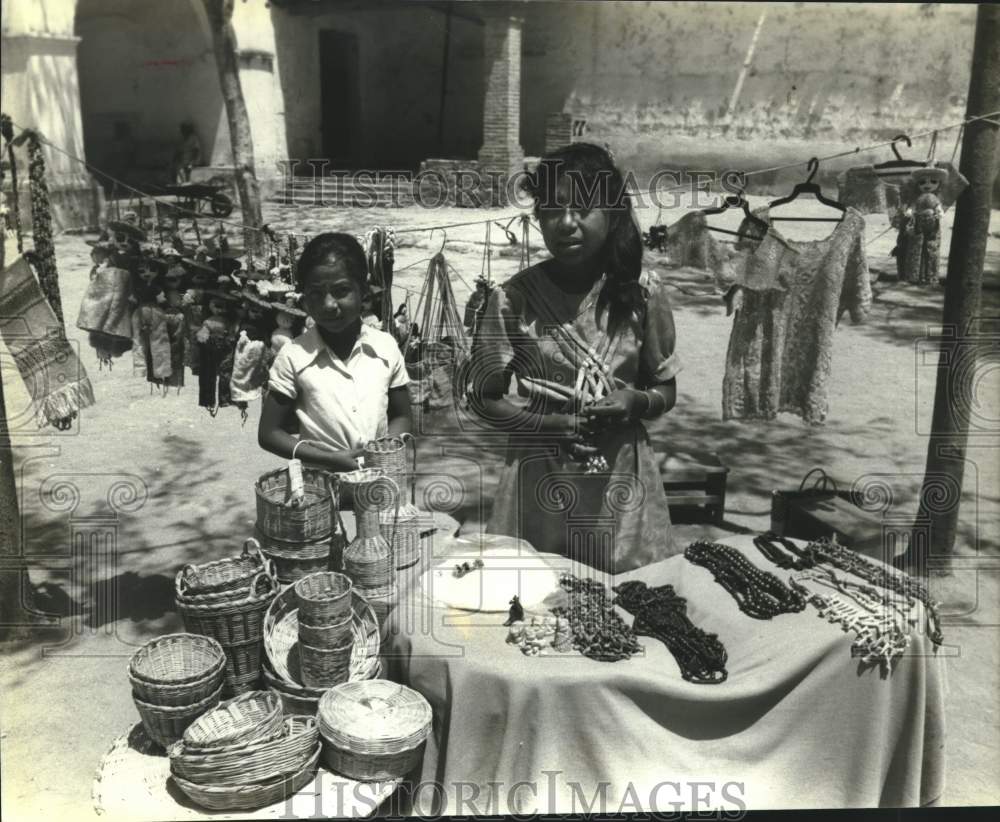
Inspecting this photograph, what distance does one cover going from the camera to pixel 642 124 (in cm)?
621

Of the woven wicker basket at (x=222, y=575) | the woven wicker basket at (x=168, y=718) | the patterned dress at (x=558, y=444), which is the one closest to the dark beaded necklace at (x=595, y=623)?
the patterned dress at (x=558, y=444)

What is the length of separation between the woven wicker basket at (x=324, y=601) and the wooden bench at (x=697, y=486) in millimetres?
2612

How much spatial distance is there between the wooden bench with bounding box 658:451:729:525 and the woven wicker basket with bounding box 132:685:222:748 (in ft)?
9.95

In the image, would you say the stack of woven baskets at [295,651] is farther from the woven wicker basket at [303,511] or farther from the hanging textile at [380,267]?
the hanging textile at [380,267]

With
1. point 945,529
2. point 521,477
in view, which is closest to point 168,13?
point 521,477

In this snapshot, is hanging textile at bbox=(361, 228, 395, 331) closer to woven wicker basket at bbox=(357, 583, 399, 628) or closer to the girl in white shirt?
the girl in white shirt

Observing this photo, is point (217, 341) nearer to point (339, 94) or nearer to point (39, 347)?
point (39, 347)

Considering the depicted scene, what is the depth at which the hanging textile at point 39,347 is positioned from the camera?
143 inches

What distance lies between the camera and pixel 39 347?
3705 millimetres

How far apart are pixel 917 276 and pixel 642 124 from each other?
2.37 meters

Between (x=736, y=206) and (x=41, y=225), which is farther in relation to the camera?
(x=736, y=206)

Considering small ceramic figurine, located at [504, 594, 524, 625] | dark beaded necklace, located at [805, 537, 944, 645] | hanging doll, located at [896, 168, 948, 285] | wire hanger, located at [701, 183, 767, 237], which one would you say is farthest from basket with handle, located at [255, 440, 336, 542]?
hanging doll, located at [896, 168, 948, 285]

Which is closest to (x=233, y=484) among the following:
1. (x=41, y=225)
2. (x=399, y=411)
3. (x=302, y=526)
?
(x=41, y=225)

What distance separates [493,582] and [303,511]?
728 mm
